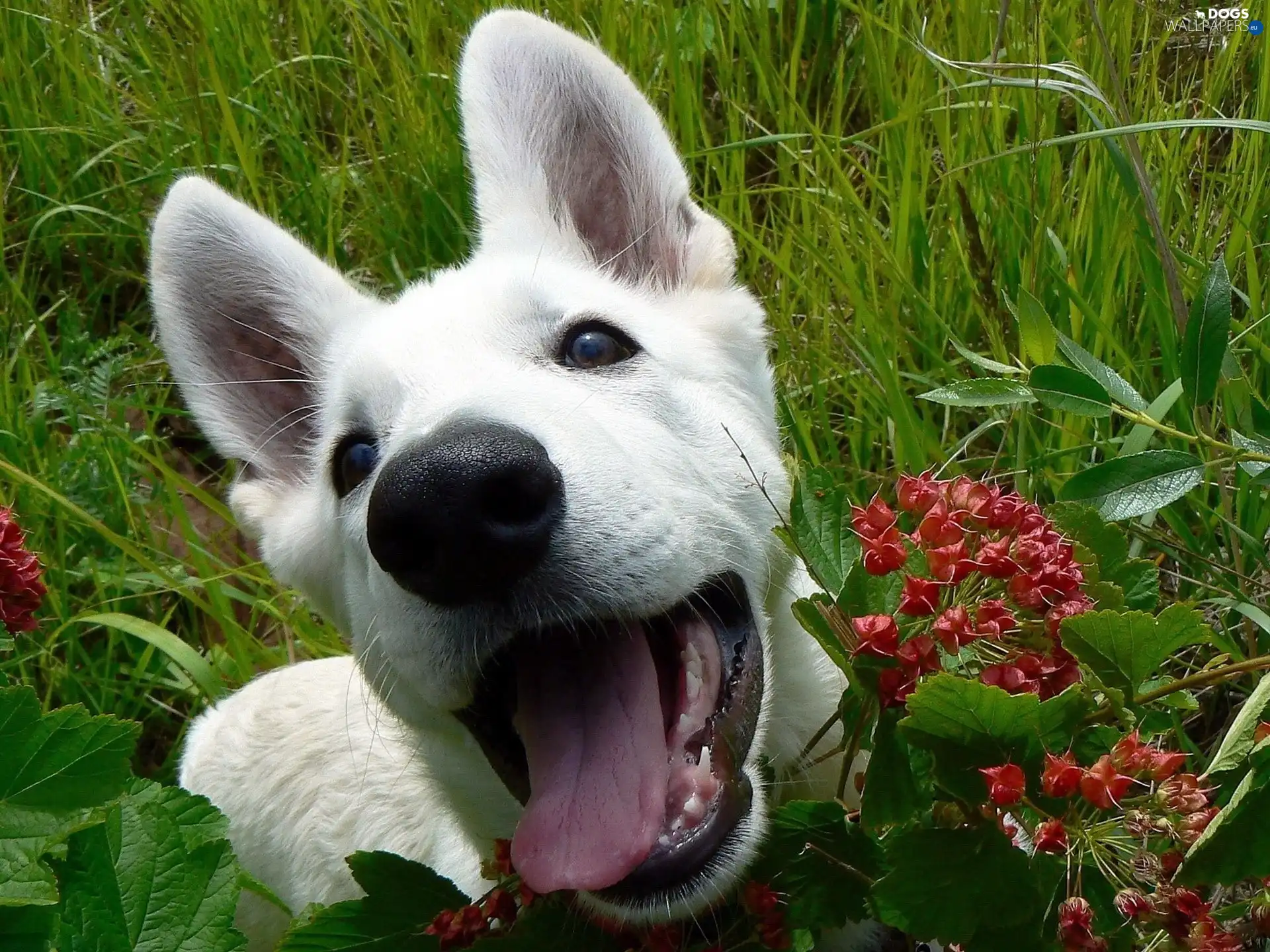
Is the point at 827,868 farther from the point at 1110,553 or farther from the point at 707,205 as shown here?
the point at 707,205

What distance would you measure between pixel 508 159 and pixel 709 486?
39.5 inches

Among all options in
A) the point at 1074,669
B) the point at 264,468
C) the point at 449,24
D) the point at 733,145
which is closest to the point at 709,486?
the point at 1074,669

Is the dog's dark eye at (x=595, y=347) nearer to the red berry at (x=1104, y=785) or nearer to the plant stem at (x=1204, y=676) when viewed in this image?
the plant stem at (x=1204, y=676)

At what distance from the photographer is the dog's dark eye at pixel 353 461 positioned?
7.02 feet

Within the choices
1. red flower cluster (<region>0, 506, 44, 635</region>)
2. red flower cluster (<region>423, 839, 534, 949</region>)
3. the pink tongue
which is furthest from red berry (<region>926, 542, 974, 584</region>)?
red flower cluster (<region>0, 506, 44, 635</region>)

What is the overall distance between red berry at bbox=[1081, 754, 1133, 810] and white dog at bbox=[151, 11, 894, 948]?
58cm

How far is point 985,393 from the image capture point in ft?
5.40

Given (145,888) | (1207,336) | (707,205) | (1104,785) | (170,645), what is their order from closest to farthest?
1. (1104,785)
2. (145,888)
3. (1207,336)
4. (170,645)
5. (707,205)

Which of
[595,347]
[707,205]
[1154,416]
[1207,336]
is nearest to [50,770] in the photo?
[595,347]

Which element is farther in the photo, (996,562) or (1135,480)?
(1135,480)

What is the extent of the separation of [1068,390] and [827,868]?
71 cm

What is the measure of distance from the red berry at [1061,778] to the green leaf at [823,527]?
1.39 feet

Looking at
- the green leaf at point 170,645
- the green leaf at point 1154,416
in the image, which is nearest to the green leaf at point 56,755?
the green leaf at point 1154,416

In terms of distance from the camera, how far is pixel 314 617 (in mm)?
3646
